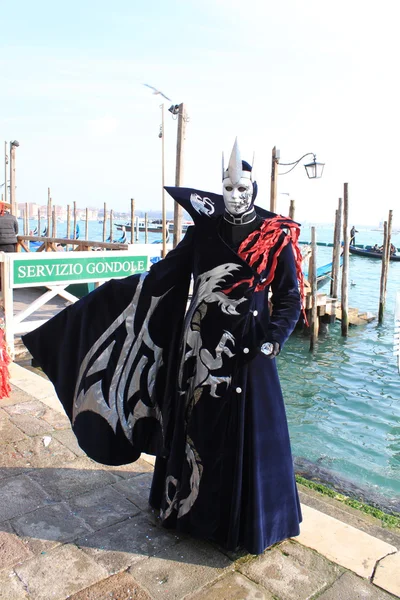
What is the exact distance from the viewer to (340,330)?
13.9 metres

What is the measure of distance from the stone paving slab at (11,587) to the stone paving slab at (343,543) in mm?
1286

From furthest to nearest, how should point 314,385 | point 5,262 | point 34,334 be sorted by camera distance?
1. point 314,385
2. point 5,262
3. point 34,334

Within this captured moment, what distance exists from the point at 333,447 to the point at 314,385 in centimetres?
306

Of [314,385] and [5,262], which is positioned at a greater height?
[5,262]

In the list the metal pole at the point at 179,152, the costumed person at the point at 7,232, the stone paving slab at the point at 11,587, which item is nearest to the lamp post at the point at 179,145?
the metal pole at the point at 179,152

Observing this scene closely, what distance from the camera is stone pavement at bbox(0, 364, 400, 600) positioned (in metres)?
2.13

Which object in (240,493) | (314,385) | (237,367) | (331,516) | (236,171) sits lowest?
(314,385)

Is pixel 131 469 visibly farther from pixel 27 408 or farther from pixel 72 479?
pixel 27 408

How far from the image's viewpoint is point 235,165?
7.59ft

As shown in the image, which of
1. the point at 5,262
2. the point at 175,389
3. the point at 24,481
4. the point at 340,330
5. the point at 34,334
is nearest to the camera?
the point at 175,389

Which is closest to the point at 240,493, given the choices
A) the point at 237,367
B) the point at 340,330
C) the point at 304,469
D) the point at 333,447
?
the point at 237,367

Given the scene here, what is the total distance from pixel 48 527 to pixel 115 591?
2.01ft

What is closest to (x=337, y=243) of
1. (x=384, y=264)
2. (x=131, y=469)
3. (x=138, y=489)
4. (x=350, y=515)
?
(x=384, y=264)

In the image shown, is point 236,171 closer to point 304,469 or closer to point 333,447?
point 304,469
